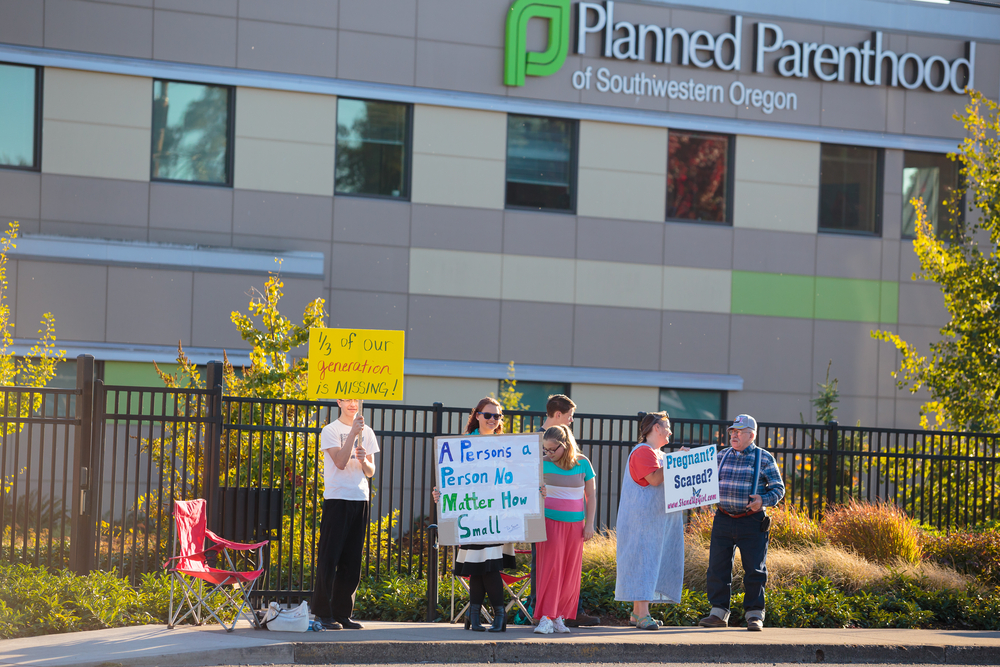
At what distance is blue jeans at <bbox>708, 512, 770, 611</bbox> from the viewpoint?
9.23 metres

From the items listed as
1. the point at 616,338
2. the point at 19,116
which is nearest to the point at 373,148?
the point at 616,338

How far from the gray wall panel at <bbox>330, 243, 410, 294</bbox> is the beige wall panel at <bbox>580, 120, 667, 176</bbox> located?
353 centimetres

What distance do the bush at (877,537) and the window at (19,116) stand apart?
12.3 metres

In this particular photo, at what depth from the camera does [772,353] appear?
18281 millimetres

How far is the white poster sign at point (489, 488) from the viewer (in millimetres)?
8375

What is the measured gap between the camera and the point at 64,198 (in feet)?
50.5

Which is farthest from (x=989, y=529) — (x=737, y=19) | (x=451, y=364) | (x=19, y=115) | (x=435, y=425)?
(x=19, y=115)

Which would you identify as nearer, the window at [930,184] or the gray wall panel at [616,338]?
the gray wall panel at [616,338]

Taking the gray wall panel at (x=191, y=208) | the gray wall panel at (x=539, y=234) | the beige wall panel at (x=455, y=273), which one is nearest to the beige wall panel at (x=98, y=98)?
the gray wall panel at (x=191, y=208)

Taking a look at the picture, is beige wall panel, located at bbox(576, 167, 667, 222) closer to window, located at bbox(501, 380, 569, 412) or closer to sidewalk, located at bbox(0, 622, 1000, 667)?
window, located at bbox(501, 380, 569, 412)

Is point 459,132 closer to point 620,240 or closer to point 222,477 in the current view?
point 620,240

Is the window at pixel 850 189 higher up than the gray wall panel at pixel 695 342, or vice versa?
the window at pixel 850 189

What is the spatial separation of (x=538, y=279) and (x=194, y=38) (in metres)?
6.56

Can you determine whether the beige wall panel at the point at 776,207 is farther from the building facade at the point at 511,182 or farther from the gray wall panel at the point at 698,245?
the gray wall panel at the point at 698,245
